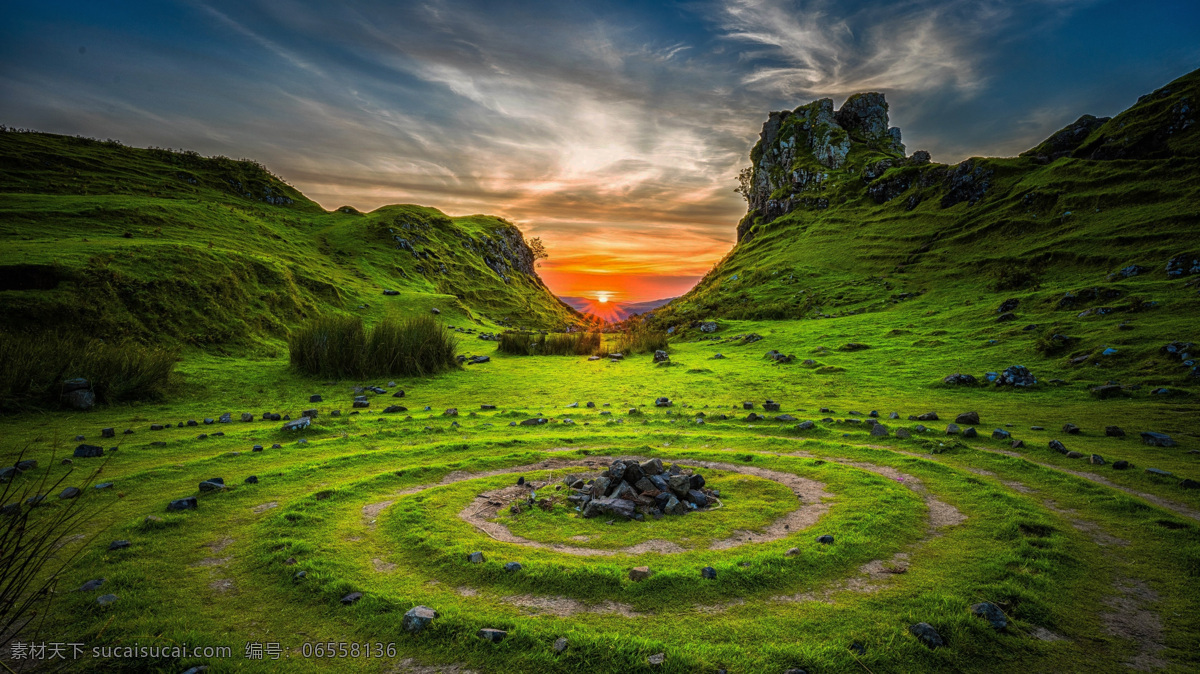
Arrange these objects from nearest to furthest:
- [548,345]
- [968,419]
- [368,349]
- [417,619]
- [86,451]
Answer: [417,619] → [86,451] → [968,419] → [368,349] → [548,345]

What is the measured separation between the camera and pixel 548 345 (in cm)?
3519

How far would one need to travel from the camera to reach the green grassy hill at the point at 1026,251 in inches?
856

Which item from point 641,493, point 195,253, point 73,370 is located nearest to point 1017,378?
point 641,493

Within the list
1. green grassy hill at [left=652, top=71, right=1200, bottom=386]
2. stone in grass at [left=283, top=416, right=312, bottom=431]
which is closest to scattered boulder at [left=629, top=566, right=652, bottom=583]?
stone in grass at [left=283, top=416, right=312, bottom=431]

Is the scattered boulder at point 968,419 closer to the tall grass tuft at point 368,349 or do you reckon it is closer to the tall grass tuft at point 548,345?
the tall grass tuft at point 368,349

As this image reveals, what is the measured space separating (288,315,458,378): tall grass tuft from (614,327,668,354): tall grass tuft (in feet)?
45.0

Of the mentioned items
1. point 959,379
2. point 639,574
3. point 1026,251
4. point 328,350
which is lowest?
point 639,574

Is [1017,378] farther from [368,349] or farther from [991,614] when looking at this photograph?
[368,349]

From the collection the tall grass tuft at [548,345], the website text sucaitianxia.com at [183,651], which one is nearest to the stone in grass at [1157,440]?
the website text sucaitianxia.com at [183,651]

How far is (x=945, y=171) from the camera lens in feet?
211

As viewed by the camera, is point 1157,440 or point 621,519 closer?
point 621,519

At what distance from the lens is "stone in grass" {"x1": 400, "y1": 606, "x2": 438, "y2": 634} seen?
4992mm

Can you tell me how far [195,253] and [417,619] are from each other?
34.6 meters

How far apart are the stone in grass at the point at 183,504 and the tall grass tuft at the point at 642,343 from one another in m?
27.1
